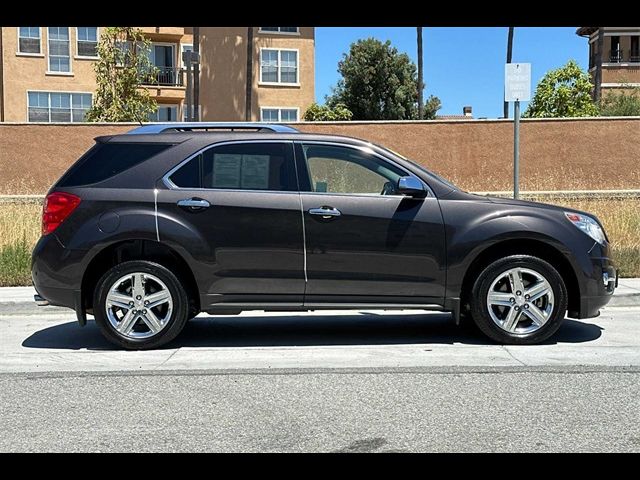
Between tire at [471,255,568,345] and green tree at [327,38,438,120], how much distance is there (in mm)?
49732

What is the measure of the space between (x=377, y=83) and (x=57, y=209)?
2006 inches

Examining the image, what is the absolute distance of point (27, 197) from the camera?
81.1 ft

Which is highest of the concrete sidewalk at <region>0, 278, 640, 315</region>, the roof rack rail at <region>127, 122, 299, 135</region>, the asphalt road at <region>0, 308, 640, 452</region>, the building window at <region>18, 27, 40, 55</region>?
the building window at <region>18, 27, 40, 55</region>

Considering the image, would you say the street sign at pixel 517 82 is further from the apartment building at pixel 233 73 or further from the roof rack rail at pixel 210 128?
the apartment building at pixel 233 73

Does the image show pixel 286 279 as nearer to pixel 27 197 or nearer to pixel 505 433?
pixel 505 433

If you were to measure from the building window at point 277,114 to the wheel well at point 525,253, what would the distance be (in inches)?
1464

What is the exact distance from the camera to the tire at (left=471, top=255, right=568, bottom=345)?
6953mm

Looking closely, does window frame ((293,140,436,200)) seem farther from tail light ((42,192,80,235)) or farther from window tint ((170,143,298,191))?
tail light ((42,192,80,235))

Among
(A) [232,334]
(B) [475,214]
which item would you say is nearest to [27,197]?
(A) [232,334]

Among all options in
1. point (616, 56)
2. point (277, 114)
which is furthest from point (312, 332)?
point (616, 56)

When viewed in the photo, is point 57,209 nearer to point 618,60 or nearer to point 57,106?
point 57,106

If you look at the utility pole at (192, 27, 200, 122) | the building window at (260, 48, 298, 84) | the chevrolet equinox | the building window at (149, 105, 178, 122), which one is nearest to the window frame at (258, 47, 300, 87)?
the building window at (260, 48, 298, 84)

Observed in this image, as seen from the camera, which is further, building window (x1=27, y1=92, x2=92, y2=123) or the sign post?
building window (x1=27, y1=92, x2=92, y2=123)

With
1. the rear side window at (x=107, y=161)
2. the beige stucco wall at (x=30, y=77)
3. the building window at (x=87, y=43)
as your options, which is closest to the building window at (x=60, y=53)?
the beige stucco wall at (x=30, y=77)
